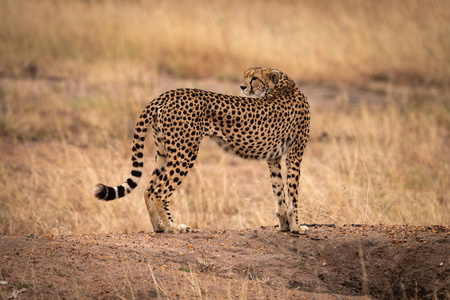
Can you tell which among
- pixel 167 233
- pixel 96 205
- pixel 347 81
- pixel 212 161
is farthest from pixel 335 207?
pixel 347 81

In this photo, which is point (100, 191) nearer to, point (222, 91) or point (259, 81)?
point (259, 81)

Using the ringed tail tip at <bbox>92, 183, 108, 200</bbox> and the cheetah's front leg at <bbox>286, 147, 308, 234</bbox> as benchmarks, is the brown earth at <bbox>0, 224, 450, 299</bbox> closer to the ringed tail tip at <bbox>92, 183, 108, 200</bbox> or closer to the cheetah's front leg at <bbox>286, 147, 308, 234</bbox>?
the cheetah's front leg at <bbox>286, 147, 308, 234</bbox>

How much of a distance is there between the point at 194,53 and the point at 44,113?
394 centimetres

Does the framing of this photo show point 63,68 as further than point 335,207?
Yes

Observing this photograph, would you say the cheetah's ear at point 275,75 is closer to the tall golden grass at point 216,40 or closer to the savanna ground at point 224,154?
the savanna ground at point 224,154

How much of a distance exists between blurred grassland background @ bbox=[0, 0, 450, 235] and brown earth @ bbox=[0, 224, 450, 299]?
0.80m

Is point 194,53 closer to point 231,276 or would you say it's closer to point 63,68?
point 63,68

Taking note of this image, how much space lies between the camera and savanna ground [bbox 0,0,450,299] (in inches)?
162

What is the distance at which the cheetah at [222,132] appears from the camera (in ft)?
15.0

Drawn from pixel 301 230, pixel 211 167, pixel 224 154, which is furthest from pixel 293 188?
pixel 211 167

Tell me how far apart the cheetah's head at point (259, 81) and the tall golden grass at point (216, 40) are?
6.80 metres

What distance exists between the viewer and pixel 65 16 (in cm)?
1404

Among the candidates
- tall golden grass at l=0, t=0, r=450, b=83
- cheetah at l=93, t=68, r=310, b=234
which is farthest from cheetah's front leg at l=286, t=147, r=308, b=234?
tall golden grass at l=0, t=0, r=450, b=83

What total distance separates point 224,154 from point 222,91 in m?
5.69
